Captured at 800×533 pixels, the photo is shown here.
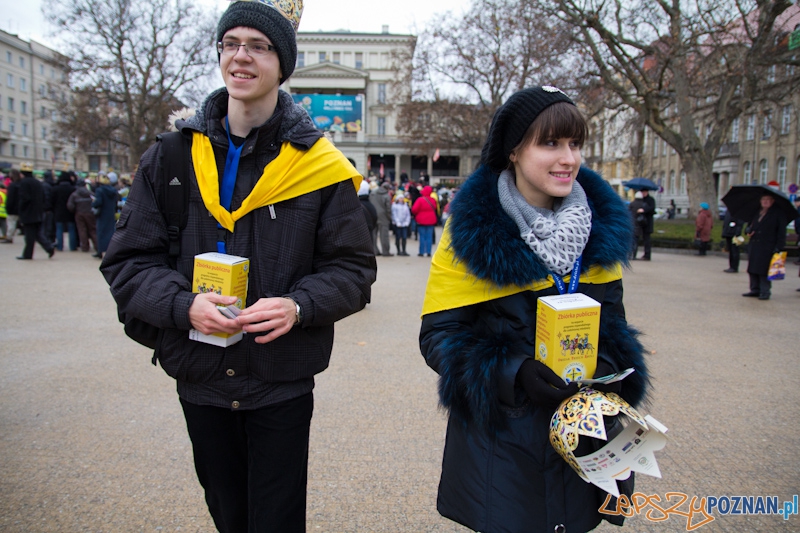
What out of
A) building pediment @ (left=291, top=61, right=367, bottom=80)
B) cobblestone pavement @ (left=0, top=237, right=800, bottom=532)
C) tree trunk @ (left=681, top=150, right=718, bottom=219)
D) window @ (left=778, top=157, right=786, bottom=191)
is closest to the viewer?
cobblestone pavement @ (left=0, top=237, right=800, bottom=532)

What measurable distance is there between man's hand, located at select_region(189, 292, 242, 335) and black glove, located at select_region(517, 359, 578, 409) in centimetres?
90

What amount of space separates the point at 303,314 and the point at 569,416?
0.88m

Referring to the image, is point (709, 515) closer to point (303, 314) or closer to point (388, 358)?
point (303, 314)

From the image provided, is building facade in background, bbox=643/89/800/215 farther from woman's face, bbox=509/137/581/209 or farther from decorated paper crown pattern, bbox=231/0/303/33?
decorated paper crown pattern, bbox=231/0/303/33

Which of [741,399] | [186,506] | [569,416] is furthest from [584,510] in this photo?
[741,399]

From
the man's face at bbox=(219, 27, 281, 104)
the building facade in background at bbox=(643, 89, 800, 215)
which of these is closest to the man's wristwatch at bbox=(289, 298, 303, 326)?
the man's face at bbox=(219, 27, 281, 104)

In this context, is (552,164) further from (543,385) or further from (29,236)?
(29,236)

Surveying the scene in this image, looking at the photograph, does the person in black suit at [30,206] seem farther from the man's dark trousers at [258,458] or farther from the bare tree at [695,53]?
the bare tree at [695,53]

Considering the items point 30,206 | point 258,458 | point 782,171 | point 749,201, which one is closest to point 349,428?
point 258,458

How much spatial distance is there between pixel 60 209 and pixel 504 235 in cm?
1467

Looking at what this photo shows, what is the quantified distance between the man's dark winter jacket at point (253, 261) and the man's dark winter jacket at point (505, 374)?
400mm

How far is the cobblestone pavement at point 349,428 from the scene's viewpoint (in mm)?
2910

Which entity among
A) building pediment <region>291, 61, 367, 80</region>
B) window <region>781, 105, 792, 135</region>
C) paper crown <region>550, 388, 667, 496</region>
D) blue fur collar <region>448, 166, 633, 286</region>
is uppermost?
building pediment <region>291, 61, 367, 80</region>

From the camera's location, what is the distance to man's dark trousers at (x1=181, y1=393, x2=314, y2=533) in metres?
1.93
